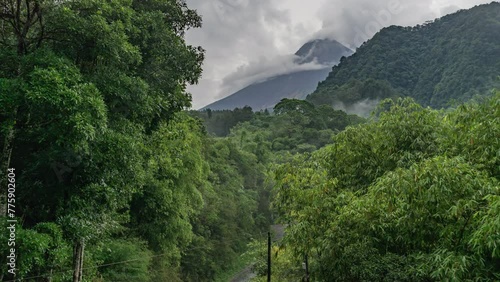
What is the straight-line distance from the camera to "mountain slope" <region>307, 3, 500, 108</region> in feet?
190

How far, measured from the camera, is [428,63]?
74.1m

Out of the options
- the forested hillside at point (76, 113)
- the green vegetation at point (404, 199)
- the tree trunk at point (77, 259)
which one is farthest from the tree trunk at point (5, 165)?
the green vegetation at point (404, 199)

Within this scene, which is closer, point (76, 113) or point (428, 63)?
point (76, 113)

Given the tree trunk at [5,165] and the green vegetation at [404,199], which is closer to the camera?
the green vegetation at [404,199]

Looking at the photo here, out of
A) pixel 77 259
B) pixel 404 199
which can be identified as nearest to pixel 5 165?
pixel 77 259

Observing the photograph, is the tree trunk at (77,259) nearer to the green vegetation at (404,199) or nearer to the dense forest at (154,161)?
the dense forest at (154,161)

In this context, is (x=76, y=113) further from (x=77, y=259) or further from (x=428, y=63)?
(x=428, y=63)

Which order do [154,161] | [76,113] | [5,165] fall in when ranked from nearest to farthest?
1. [76,113]
2. [5,165]
3. [154,161]

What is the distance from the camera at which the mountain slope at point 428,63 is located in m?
57.9

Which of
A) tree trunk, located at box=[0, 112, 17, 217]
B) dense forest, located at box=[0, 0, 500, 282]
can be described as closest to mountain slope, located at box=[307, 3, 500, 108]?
dense forest, located at box=[0, 0, 500, 282]

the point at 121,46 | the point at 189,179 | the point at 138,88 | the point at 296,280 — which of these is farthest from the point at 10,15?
the point at 189,179

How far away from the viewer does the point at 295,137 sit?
2185 inches

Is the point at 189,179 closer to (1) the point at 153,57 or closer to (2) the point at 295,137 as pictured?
(1) the point at 153,57

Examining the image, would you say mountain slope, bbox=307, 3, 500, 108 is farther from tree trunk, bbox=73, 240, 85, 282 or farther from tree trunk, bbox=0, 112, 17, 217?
tree trunk, bbox=0, 112, 17, 217
